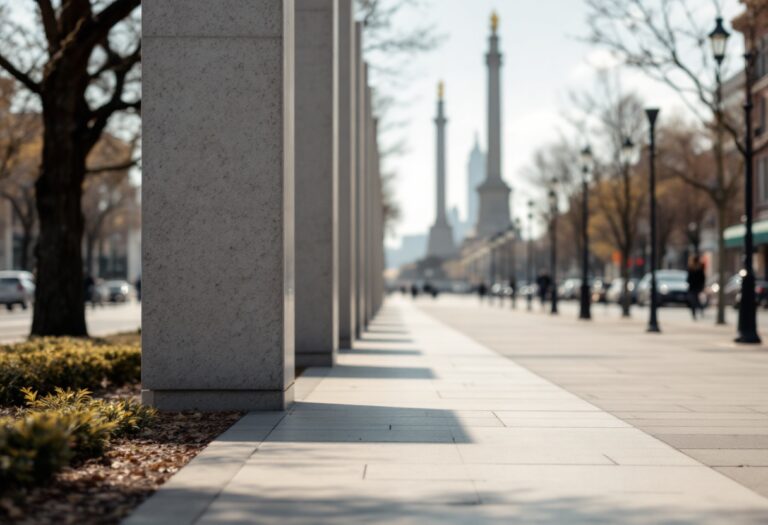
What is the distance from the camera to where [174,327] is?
1042 cm

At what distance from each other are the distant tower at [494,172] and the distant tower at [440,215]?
11988 millimetres

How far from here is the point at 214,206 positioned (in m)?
10.5

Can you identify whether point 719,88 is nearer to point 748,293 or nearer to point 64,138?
point 748,293

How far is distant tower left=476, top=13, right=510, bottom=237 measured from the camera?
4818 inches

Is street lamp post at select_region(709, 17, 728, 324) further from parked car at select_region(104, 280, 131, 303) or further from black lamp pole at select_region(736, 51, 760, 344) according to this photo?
parked car at select_region(104, 280, 131, 303)

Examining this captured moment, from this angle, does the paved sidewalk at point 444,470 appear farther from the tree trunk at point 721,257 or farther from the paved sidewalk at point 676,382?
the tree trunk at point 721,257

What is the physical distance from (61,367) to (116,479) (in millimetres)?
5566

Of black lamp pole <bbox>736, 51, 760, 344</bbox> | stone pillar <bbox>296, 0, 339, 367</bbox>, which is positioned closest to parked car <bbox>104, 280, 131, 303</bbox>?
black lamp pole <bbox>736, 51, 760, 344</bbox>

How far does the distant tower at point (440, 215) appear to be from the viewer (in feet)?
481

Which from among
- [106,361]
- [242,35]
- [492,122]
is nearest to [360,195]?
[106,361]

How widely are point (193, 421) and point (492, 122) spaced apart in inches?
4491

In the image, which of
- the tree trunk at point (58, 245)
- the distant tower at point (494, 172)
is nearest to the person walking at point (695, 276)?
the tree trunk at point (58, 245)

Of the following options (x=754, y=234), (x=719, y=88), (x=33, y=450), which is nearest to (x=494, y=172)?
(x=754, y=234)

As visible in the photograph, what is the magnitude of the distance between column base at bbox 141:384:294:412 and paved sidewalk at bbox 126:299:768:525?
241 mm
